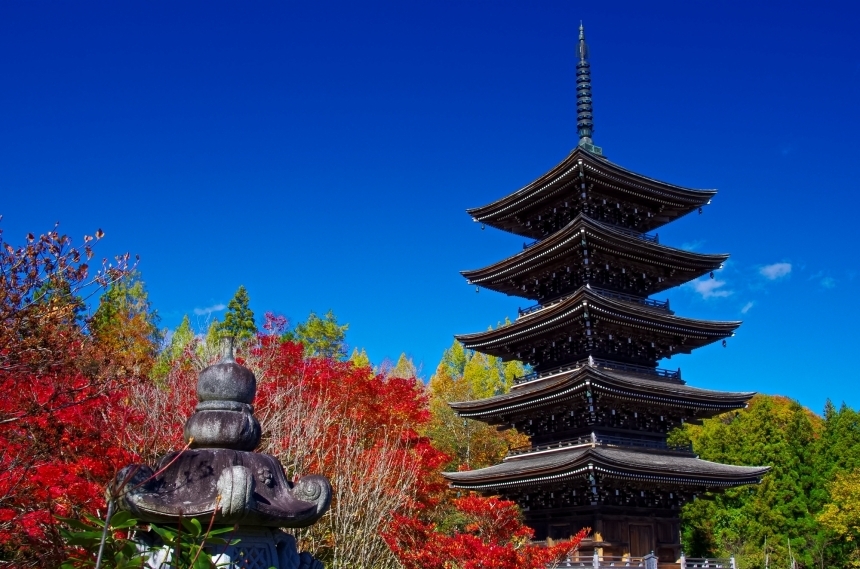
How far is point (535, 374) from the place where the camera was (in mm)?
24672

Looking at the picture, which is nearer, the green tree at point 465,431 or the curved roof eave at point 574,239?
the curved roof eave at point 574,239

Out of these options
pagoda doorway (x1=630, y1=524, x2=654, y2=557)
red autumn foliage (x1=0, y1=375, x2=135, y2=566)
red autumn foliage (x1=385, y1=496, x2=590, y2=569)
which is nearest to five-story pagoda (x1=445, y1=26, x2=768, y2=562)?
pagoda doorway (x1=630, y1=524, x2=654, y2=557)

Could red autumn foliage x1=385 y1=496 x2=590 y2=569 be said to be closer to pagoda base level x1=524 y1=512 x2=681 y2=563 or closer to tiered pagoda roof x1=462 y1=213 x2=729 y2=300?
pagoda base level x1=524 y1=512 x2=681 y2=563

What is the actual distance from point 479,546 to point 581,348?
988 centimetres

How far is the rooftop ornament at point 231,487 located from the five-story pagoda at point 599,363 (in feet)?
47.4

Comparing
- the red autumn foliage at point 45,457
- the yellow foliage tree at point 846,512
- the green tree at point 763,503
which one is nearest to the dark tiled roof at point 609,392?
the red autumn foliage at point 45,457

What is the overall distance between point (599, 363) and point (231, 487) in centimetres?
1858

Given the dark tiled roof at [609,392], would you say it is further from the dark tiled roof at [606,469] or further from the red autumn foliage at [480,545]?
the red autumn foliage at [480,545]

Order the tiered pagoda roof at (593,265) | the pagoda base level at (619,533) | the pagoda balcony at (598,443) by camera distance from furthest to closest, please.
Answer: the tiered pagoda roof at (593,265), the pagoda balcony at (598,443), the pagoda base level at (619,533)

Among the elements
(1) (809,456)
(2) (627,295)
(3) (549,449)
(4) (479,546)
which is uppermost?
(2) (627,295)

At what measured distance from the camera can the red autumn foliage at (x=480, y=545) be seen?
597 inches

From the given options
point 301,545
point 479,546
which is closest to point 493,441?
point 301,545

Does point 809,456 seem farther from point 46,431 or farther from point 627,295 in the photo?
point 46,431

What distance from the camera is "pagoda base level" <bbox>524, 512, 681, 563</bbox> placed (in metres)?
20.8
